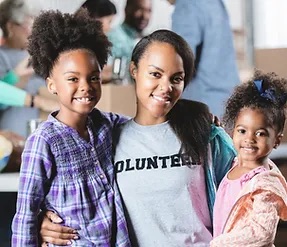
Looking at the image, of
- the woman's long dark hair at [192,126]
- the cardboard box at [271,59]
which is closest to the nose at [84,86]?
the woman's long dark hair at [192,126]

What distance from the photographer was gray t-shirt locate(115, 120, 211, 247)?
1.30m

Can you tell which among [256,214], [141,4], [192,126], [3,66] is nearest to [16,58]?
[3,66]

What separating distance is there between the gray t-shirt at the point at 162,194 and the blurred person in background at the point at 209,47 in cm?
129

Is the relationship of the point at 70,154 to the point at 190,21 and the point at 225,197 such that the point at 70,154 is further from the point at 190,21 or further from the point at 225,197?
the point at 190,21

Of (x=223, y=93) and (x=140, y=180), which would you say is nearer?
(x=140, y=180)

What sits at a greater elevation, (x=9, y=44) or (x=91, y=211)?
(x=9, y=44)

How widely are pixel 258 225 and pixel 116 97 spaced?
1.49m

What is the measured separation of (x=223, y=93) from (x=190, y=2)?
441 millimetres

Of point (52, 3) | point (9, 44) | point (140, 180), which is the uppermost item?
point (52, 3)

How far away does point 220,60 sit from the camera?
268 centimetres

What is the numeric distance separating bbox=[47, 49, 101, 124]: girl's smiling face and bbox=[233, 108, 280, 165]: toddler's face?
1.09 feet

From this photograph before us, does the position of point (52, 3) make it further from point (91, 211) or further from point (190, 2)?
point (91, 211)

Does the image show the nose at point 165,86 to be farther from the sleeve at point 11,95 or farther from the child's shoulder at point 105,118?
the sleeve at point 11,95

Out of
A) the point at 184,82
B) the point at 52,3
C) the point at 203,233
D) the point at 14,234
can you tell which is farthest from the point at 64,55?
the point at 52,3
